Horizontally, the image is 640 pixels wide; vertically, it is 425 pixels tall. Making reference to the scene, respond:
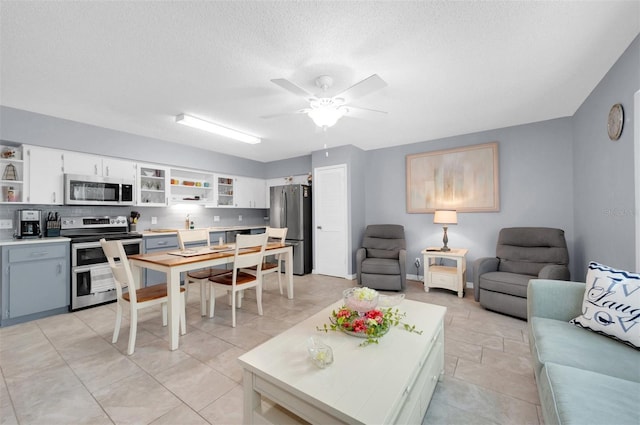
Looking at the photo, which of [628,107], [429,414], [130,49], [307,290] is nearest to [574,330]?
[429,414]

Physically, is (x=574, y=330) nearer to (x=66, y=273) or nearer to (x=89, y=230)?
(x=66, y=273)

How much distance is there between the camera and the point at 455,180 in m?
4.22

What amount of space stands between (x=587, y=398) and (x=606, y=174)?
7.74ft

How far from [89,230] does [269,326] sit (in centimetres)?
309

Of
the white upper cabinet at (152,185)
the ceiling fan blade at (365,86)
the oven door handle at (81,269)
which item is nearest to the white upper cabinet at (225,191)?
the white upper cabinet at (152,185)

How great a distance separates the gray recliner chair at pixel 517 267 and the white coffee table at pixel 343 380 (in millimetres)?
1867

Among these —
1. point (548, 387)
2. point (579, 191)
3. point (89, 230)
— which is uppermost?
point (579, 191)

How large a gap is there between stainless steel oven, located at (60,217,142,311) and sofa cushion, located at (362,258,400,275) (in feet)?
11.0

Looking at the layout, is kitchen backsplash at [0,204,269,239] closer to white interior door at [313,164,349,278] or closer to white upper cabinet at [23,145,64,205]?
white upper cabinet at [23,145,64,205]

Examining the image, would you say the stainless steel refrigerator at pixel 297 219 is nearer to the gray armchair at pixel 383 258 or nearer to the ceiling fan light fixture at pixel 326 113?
the gray armchair at pixel 383 258

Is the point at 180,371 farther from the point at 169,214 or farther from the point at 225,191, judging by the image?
the point at 225,191

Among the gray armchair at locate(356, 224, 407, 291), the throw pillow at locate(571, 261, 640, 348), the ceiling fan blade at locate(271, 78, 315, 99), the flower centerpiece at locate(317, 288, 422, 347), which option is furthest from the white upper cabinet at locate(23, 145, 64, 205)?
the throw pillow at locate(571, 261, 640, 348)

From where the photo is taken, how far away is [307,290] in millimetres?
4070

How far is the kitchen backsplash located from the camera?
341 cm
